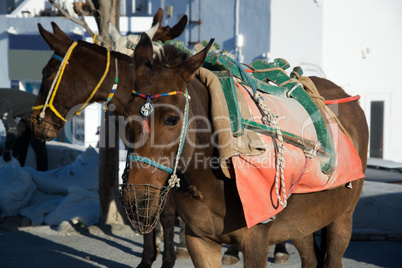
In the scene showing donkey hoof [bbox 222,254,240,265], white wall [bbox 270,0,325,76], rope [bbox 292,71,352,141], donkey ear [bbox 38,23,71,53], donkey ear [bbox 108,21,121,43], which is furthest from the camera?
white wall [bbox 270,0,325,76]

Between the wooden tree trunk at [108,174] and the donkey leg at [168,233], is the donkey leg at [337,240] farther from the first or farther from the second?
the wooden tree trunk at [108,174]

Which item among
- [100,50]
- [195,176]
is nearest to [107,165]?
[100,50]

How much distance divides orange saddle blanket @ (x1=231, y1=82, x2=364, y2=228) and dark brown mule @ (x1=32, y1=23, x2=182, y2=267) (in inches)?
64.5

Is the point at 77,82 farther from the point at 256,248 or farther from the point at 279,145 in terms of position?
the point at 256,248

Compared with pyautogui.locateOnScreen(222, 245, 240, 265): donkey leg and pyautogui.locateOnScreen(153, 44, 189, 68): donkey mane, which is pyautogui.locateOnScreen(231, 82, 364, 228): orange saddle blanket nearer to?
pyautogui.locateOnScreen(153, 44, 189, 68): donkey mane

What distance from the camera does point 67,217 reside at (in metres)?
6.93

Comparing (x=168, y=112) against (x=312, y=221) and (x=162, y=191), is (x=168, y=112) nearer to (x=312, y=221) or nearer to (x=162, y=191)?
(x=162, y=191)

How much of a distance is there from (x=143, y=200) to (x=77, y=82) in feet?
7.15

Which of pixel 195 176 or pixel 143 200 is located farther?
pixel 195 176

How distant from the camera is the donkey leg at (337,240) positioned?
4.02m

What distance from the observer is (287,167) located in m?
3.13

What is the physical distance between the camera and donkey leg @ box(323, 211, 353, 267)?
13.2 ft

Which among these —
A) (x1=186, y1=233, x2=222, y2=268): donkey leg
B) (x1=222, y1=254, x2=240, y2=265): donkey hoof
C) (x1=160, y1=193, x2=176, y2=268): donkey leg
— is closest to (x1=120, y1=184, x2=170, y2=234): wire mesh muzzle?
(x1=186, y1=233, x2=222, y2=268): donkey leg

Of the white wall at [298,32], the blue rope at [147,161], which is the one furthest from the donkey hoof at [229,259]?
the white wall at [298,32]
